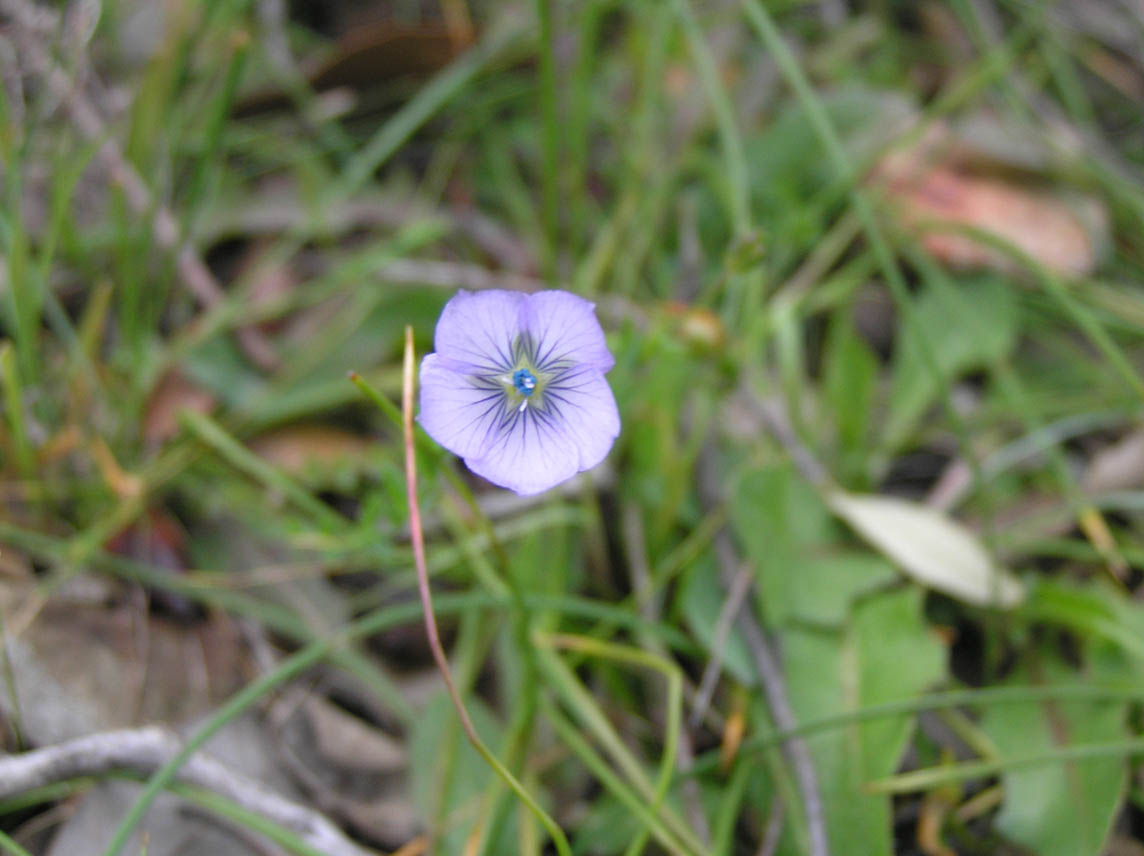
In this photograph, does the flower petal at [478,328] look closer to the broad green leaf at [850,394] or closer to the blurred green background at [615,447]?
the blurred green background at [615,447]

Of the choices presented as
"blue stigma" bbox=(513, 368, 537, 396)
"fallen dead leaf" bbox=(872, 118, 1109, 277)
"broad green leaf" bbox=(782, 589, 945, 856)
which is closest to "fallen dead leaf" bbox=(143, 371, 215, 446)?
"blue stigma" bbox=(513, 368, 537, 396)

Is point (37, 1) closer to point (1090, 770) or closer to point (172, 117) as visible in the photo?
point (172, 117)

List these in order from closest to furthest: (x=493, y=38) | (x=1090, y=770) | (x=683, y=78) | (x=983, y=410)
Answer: (x=1090, y=770), (x=983, y=410), (x=493, y=38), (x=683, y=78)

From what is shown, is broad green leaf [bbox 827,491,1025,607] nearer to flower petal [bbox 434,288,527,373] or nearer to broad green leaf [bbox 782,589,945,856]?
broad green leaf [bbox 782,589,945,856]

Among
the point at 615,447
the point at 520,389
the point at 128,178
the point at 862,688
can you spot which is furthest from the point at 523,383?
the point at 128,178

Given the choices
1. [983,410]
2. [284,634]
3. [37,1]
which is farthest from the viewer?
[37,1]

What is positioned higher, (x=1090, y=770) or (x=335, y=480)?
(x=335, y=480)

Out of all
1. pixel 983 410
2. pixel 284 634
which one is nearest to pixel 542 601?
pixel 284 634
